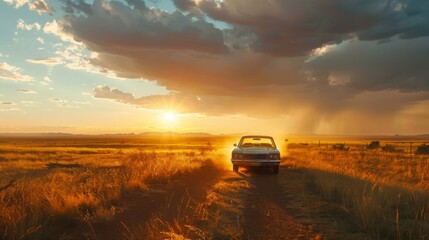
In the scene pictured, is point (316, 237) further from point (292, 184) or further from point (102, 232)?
point (292, 184)

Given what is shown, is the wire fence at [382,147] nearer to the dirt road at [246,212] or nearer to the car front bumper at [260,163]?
the car front bumper at [260,163]

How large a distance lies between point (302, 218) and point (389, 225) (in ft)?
6.07

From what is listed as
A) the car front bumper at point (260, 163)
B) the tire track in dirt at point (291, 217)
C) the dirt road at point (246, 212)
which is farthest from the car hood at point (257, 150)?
the tire track in dirt at point (291, 217)

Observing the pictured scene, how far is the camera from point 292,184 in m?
14.9

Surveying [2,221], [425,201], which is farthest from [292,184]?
[2,221]

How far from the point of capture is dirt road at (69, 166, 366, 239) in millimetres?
7020

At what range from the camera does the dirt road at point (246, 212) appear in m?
7.02

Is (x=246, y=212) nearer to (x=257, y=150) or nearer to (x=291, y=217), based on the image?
(x=291, y=217)

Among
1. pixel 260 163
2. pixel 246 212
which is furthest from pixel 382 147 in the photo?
pixel 246 212

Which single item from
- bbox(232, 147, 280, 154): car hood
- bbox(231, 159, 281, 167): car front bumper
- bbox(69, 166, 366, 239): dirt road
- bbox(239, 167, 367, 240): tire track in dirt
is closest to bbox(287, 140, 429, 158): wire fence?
bbox(232, 147, 280, 154): car hood

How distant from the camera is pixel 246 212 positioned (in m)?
9.06

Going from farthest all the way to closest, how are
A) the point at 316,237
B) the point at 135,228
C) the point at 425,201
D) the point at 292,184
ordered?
the point at 292,184, the point at 425,201, the point at 135,228, the point at 316,237

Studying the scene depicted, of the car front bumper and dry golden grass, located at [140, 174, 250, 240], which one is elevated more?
the car front bumper

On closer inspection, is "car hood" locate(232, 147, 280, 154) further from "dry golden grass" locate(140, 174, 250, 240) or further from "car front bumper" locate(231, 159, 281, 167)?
"dry golden grass" locate(140, 174, 250, 240)
